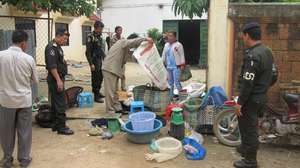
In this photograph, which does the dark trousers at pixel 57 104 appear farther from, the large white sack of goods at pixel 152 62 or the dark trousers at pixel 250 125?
the dark trousers at pixel 250 125

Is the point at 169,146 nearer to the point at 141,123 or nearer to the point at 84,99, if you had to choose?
the point at 141,123

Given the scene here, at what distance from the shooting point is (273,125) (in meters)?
5.69

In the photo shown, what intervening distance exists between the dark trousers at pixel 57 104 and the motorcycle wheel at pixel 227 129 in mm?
2590

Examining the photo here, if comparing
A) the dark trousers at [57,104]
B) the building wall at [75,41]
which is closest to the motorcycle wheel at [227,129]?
the dark trousers at [57,104]

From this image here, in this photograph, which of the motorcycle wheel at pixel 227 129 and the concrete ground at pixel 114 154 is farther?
the motorcycle wheel at pixel 227 129

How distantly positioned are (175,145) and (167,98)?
207 cm

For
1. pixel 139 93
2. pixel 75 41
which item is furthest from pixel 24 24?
pixel 139 93

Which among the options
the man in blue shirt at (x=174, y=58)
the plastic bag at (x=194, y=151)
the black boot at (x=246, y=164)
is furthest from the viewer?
the man in blue shirt at (x=174, y=58)

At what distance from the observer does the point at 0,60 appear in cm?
488

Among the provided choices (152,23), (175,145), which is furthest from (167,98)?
(152,23)

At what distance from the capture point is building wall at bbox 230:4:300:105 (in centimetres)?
642

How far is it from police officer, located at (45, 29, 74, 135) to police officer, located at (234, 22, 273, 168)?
9.93 feet

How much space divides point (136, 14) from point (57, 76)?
17.2 meters

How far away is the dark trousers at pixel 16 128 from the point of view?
16.3 feet
